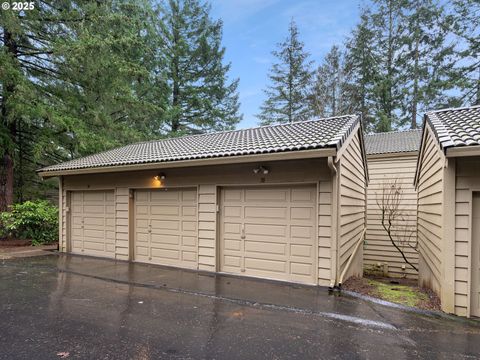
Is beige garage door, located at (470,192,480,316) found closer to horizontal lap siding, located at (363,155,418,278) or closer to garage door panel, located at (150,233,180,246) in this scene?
garage door panel, located at (150,233,180,246)

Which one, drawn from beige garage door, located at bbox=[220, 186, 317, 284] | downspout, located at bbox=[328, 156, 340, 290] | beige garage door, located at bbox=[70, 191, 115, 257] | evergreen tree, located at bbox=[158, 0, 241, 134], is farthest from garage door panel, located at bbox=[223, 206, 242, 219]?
evergreen tree, located at bbox=[158, 0, 241, 134]

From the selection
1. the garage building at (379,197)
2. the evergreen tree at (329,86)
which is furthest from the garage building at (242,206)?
the evergreen tree at (329,86)

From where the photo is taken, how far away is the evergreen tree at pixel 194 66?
61.3 ft

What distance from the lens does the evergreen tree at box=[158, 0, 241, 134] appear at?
18.7 meters

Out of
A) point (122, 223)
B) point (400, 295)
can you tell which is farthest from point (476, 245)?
point (122, 223)

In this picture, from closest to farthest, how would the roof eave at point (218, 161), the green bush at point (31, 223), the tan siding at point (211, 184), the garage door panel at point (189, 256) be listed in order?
the roof eave at point (218, 161) < the tan siding at point (211, 184) < the garage door panel at point (189, 256) < the green bush at point (31, 223)

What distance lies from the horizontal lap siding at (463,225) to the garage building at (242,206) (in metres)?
1.72

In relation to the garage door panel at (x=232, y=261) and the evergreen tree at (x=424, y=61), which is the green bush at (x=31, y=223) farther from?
the evergreen tree at (x=424, y=61)

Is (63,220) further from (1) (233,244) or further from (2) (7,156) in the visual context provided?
(1) (233,244)

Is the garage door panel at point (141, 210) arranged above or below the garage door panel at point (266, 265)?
above

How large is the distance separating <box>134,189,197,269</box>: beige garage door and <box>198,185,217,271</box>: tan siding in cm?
21

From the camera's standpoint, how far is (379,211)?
10695 millimetres

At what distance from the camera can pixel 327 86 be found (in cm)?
1980

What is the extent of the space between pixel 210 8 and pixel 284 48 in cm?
537
